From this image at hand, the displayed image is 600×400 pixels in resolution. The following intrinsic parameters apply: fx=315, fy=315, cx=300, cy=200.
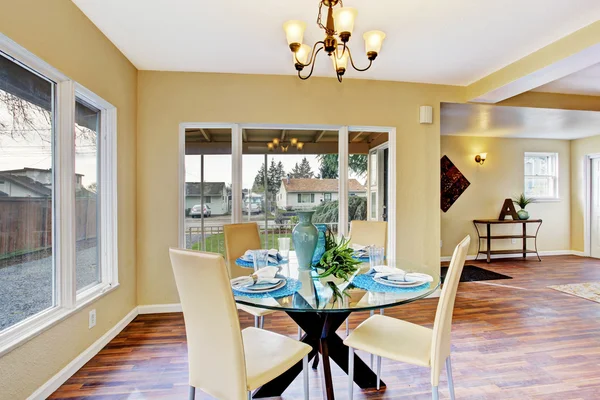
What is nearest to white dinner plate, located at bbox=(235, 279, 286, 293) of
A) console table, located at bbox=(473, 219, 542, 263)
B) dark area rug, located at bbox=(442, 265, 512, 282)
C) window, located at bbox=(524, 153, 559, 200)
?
dark area rug, located at bbox=(442, 265, 512, 282)

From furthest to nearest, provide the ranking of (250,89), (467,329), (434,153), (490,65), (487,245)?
(487,245) → (434,153) → (250,89) → (490,65) → (467,329)

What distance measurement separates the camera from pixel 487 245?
18.8 feet

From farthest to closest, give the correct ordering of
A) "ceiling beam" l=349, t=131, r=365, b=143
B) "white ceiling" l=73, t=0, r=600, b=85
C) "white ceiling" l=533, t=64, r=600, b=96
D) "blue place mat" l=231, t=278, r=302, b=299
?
1. "ceiling beam" l=349, t=131, r=365, b=143
2. "white ceiling" l=533, t=64, r=600, b=96
3. "white ceiling" l=73, t=0, r=600, b=85
4. "blue place mat" l=231, t=278, r=302, b=299

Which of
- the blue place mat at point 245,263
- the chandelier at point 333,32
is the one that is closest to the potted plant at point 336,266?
the blue place mat at point 245,263

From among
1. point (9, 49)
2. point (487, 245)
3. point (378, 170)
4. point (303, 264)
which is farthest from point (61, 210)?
point (487, 245)

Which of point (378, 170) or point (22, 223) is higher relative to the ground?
point (378, 170)

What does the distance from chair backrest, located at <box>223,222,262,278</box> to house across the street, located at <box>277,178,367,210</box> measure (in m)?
0.78

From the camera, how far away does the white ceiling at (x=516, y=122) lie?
4.05 meters

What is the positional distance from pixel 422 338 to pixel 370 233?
1215mm

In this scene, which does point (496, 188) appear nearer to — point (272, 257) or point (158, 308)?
point (272, 257)

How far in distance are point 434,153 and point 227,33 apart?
101 inches

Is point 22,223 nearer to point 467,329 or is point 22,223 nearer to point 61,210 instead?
point 61,210

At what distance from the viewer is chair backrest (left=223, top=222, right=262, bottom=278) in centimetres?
254

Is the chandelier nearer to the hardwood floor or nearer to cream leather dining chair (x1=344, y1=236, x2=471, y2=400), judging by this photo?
cream leather dining chair (x1=344, y1=236, x2=471, y2=400)
